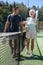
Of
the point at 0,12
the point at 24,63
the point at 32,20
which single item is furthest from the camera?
the point at 0,12

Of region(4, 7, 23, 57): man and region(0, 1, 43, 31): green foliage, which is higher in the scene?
region(4, 7, 23, 57): man

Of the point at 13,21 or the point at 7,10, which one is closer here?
the point at 13,21

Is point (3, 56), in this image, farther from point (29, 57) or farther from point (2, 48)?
point (29, 57)

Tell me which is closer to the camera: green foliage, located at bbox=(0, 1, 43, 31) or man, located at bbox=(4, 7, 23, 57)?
man, located at bbox=(4, 7, 23, 57)

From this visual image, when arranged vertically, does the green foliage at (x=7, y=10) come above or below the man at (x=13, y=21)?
below

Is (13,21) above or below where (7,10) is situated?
above

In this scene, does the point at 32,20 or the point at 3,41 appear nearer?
the point at 3,41

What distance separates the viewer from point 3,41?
19.7ft

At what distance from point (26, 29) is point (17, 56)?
1.07 metres

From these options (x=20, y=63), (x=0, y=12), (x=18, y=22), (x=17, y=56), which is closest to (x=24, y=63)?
(x=20, y=63)

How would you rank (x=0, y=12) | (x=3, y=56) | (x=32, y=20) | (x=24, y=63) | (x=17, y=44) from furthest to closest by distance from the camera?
(x=0, y=12), (x=32, y=20), (x=17, y=44), (x=24, y=63), (x=3, y=56)

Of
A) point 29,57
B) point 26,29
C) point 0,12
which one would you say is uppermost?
point 26,29

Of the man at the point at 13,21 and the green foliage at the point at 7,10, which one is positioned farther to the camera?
the green foliage at the point at 7,10

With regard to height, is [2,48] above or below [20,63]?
above
